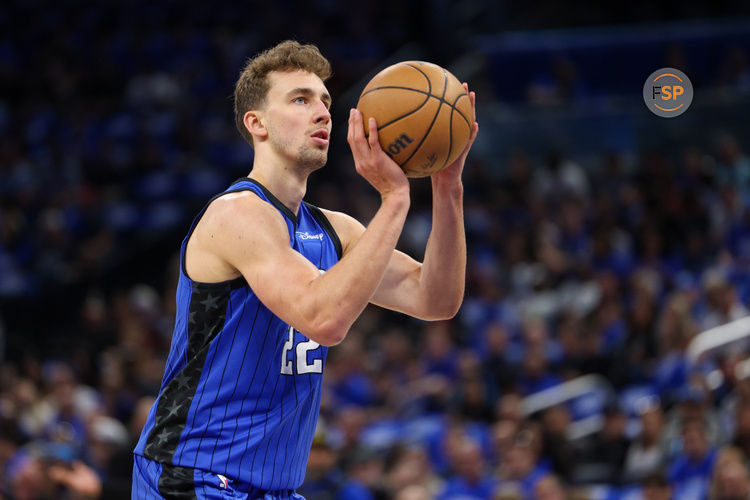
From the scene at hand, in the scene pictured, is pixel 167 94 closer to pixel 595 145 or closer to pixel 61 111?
pixel 61 111

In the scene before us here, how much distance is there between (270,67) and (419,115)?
2.09ft

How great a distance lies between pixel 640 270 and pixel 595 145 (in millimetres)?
4333

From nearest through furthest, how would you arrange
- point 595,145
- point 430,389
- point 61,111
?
point 430,389 → point 595,145 → point 61,111

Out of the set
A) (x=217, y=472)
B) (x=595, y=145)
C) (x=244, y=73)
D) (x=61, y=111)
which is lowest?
(x=217, y=472)

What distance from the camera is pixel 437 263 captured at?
3.99 m

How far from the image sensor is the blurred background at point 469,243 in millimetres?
9133

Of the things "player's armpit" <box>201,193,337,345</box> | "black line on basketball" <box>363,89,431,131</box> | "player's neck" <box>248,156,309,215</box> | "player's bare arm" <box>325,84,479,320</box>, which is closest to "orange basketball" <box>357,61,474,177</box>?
"black line on basketball" <box>363,89,431,131</box>

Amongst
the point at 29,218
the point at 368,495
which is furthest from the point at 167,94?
the point at 368,495

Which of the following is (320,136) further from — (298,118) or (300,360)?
(300,360)

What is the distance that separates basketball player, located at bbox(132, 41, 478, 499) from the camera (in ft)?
10.6

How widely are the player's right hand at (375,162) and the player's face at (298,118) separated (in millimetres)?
211

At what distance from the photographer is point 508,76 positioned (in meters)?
16.8

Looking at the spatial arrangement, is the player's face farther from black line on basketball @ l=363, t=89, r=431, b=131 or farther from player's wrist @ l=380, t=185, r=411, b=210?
player's wrist @ l=380, t=185, r=411, b=210

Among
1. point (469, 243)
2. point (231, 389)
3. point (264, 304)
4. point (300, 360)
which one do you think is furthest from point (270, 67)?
point (469, 243)
